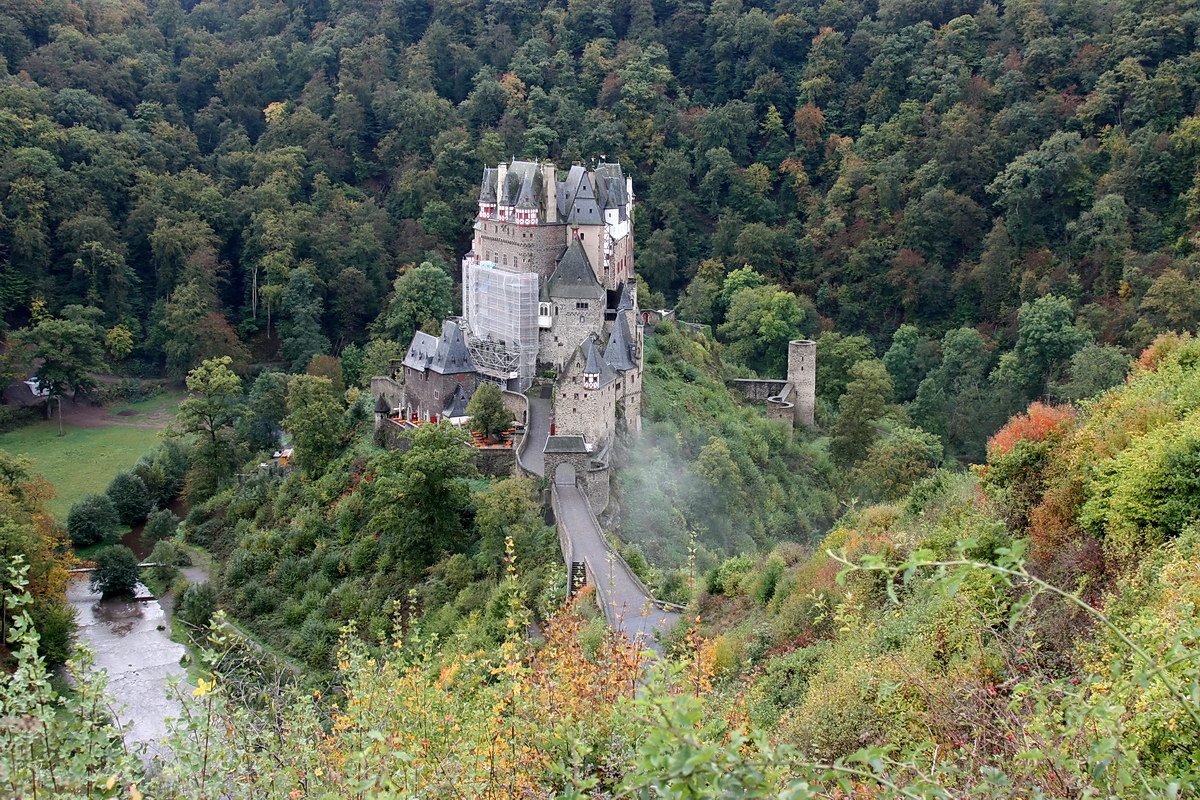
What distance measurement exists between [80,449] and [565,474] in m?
29.5

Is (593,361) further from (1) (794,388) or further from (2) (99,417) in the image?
(2) (99,417)

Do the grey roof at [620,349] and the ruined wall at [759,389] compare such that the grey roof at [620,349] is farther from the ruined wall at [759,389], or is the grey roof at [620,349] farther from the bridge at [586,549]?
the ruined wall at [759,389]

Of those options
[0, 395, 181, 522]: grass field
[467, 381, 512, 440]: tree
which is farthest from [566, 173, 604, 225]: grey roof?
[0, 395, 181, 522]: grass field

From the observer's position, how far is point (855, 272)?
64688 millimetres

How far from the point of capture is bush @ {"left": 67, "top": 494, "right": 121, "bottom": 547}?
A: 150ft

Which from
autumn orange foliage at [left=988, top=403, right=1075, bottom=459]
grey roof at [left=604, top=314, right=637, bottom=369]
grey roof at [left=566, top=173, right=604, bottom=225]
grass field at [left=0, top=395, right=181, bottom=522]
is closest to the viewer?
autumn orange foliage at [left=988, top=403, right=1075, bottom=459]

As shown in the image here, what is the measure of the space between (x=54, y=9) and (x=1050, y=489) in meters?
76.9

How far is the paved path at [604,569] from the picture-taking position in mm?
25297

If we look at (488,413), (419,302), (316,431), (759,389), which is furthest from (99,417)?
(759,389)

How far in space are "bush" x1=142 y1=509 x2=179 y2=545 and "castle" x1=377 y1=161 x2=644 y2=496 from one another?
33.1ft

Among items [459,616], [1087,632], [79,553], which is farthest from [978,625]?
[79,553]

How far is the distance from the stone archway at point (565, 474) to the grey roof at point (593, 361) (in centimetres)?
297

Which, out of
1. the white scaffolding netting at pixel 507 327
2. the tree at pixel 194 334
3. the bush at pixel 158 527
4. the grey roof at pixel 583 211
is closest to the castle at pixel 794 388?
the grey roof at pixel 583 211

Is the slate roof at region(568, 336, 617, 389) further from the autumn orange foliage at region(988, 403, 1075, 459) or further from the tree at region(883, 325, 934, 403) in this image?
the tree at region(883, 325, 934, 403)
